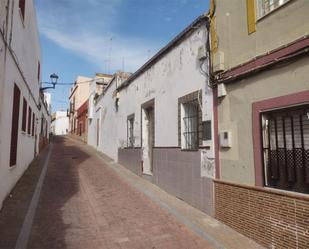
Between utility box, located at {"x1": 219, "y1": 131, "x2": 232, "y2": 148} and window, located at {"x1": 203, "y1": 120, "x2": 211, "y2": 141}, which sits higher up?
window, located at {"x1": 203, "y1": 120, "x2": 211, "y2": 141}

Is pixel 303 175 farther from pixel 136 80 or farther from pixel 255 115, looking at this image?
pixel 136 80

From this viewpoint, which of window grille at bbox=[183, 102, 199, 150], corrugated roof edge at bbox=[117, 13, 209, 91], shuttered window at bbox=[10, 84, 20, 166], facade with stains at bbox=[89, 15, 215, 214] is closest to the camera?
facade with stains at bbox=[89, 15, 215, 214]

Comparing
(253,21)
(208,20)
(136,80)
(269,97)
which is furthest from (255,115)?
(136,80)

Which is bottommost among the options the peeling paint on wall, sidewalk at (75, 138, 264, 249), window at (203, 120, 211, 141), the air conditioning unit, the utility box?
sidewalk at (75, 138, 264, 249)

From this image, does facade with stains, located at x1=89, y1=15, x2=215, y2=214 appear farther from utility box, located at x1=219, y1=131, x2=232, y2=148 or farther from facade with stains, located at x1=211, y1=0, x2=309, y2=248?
facade with stains, located at x1=211, y1=0, x2=309, y2=248

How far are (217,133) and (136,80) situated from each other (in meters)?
6.43

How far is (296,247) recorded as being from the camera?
13.8 ft

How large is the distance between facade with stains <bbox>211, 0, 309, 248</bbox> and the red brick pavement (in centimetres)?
108

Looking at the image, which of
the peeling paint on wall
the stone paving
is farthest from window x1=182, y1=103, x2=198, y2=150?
the stone paving

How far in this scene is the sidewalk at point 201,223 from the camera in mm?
4945

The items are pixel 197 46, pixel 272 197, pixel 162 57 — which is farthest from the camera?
pixel 162 57

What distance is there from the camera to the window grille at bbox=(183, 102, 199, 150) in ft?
24.2

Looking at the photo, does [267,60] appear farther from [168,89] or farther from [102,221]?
[102,221]

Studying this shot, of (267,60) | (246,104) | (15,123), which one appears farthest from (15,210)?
(267,60)
